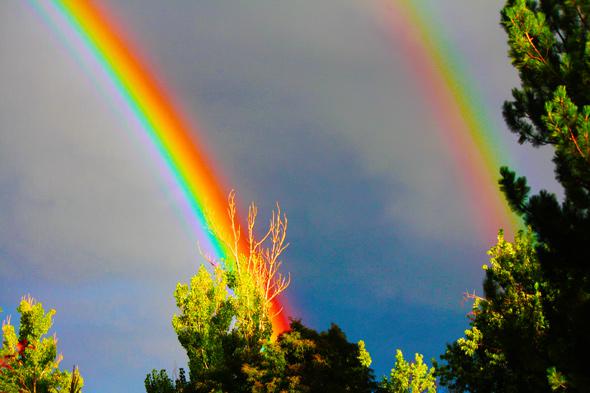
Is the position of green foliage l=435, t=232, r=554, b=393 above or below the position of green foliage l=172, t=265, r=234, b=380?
below

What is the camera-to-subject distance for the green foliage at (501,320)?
14.6m

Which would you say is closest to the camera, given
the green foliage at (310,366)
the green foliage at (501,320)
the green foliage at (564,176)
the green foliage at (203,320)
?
the green foliage at (564,176)

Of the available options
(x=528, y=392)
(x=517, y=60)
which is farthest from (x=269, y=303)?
(x=517, y=60)

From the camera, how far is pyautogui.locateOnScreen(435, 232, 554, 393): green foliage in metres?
14.6

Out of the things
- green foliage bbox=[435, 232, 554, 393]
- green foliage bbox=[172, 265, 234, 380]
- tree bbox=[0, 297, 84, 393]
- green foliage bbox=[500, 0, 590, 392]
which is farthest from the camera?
tree bbox=[0, 297, 84, 393]

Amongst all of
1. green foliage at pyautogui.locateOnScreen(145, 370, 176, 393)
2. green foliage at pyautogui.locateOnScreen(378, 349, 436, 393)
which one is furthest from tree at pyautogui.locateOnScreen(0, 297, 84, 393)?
green foliage at pyautogui.locateOnScreen(378, 349, 436, 393)

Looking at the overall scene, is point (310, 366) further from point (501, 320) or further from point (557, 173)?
point (557, 173)

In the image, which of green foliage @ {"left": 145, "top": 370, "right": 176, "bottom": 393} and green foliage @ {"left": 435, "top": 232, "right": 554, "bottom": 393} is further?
green foliage @ {"left": 145, "top": 370, "right": 176, "bottom": 393}

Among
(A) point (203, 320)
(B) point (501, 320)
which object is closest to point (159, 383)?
(A) point (203, 320)

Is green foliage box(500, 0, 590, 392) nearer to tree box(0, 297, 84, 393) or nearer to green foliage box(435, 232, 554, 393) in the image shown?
green foliage box(435, 232, 554, 393)

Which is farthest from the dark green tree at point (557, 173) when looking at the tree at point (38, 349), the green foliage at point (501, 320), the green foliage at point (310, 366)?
the tree at point (38, 349)

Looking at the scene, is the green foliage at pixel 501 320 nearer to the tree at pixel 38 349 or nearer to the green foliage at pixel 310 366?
the green foliage at pixel 310 366

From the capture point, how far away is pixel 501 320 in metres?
15.5

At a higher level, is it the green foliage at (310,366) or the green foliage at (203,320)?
the green foliage at (203,320)
